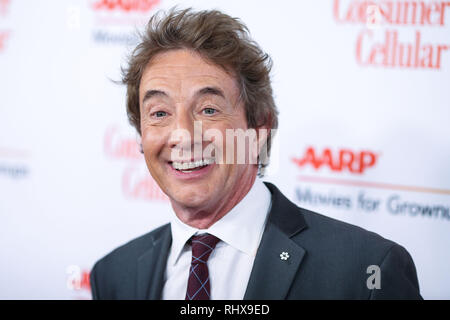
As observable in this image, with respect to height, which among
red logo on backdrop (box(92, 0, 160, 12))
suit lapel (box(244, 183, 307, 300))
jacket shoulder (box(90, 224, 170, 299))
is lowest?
jacket shoulder (box(90, 224, 170, 299))

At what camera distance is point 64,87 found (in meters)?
2.32

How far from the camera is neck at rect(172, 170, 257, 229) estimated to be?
4.79 feet

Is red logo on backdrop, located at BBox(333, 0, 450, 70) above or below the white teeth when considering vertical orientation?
above

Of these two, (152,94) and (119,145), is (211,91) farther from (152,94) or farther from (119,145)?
(119,145)

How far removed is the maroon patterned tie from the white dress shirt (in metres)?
0.02

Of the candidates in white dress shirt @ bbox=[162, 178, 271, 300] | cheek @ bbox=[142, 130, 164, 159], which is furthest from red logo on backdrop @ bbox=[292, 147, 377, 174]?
cheek @ bbox=[142, 130, 164, 159]

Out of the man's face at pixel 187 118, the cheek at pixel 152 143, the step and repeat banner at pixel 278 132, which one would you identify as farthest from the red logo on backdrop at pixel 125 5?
the cheek at pixel 152 143

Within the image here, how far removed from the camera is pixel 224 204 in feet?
4.84

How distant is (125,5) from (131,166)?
732mm

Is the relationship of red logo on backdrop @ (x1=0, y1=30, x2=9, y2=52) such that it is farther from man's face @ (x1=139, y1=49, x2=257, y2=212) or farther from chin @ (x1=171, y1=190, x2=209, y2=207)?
chin @ (x1=171, y1=190, x2=209, y2=207)

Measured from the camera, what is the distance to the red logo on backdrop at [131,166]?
2197 mm

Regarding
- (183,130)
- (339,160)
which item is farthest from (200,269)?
(339,160)
